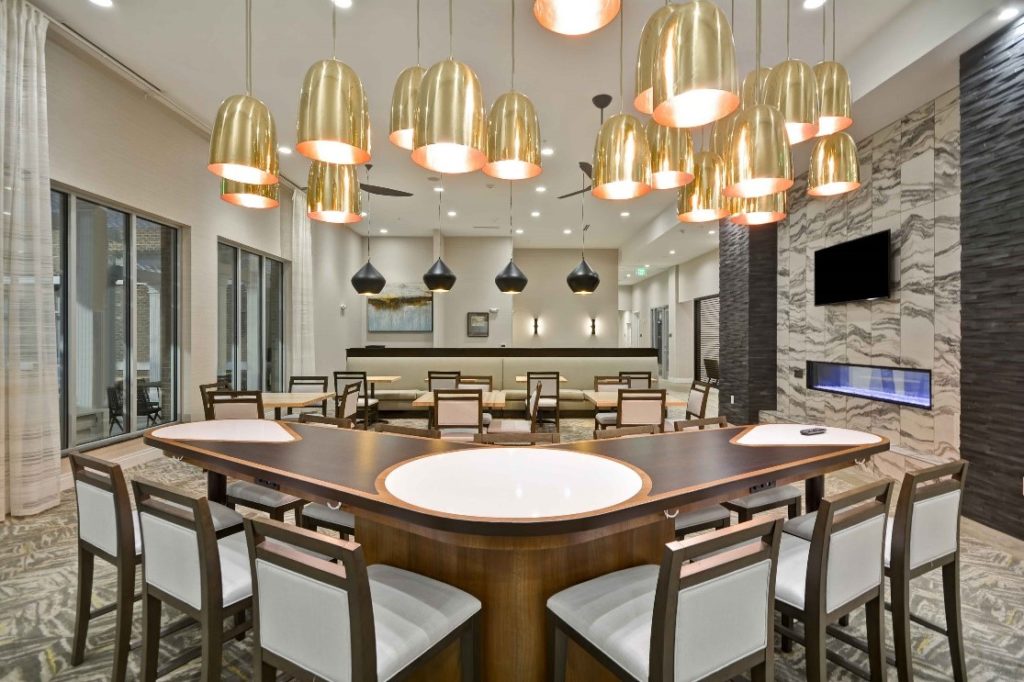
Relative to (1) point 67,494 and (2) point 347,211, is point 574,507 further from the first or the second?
(1) point 67,494

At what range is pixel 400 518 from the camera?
1.29 meters

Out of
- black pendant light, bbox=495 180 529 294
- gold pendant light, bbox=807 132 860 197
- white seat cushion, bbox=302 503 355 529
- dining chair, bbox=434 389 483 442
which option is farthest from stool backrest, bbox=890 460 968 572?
black pendant light, bbox=495 180 529 294

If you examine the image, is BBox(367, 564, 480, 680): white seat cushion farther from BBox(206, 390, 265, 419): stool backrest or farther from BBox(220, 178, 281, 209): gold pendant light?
BBox(206, 390, 265, 419): stool backrest

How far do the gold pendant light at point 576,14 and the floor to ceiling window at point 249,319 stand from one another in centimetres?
632

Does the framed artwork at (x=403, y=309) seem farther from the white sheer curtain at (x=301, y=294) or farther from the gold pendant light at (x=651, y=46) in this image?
the gold pendant light at (x=651, y=46)

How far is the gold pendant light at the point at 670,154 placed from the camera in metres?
2.06

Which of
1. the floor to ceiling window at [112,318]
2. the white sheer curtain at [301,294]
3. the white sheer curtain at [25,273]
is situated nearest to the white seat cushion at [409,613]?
the white sheer curtain at [25,273]

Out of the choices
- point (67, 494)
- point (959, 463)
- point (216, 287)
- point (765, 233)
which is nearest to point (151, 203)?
point (216, 287)

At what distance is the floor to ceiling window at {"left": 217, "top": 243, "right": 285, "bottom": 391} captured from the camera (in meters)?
6.66

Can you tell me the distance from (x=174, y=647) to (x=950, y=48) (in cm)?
574

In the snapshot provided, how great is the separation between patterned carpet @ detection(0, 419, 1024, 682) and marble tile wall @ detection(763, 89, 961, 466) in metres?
1.18

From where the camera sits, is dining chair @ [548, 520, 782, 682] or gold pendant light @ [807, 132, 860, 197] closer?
dining chair @ [548, 520, 782, 682]

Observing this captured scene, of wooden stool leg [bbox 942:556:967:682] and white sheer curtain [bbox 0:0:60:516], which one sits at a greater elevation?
white sheer curtain [bbox 0:0:60:516]

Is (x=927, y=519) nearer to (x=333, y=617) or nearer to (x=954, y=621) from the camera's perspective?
(x=954, y=621)
